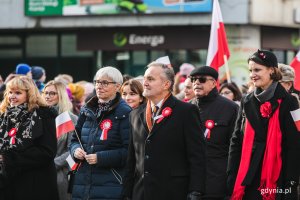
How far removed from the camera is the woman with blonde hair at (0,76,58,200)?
8.45 meters

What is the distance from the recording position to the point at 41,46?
30.5 meters

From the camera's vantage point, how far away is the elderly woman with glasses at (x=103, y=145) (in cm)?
821

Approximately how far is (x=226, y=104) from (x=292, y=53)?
814 inches

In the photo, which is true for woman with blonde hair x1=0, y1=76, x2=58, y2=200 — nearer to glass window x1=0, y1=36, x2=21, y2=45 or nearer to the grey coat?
the grey coat

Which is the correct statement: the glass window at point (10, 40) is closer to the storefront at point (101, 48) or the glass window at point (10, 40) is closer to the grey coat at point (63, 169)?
the storefront at point (101, 48)

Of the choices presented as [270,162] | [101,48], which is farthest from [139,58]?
[270,162]

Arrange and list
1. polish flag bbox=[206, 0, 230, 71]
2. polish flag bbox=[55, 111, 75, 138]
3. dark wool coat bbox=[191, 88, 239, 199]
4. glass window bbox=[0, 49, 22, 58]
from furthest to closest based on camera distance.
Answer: glass window bbox=[0, 49, 22, 58], polish flag bbox=[206, 0, 230, 71], polish flag bbox=[55, 111, 75, 138], dark wool coat bbox=[191, 88, 239, 199]

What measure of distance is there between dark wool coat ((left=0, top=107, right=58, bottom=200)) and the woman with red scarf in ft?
6.35

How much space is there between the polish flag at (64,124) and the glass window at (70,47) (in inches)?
784

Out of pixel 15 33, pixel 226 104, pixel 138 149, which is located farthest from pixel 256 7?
pixel 138 149

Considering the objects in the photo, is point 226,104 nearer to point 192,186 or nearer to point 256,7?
point 192,186

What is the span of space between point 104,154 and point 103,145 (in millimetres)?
163

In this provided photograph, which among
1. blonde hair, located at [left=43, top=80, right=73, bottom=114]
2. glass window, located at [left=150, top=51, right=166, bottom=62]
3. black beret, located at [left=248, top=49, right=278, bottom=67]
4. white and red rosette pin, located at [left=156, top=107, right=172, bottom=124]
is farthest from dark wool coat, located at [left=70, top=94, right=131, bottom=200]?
glass window, located at [left=150, top=51, right=166, bottom=62]

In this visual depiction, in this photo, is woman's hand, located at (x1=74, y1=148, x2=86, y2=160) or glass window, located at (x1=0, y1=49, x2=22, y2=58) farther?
glass window, located at (x1=0, y1=49, x2=22, y2=58)
